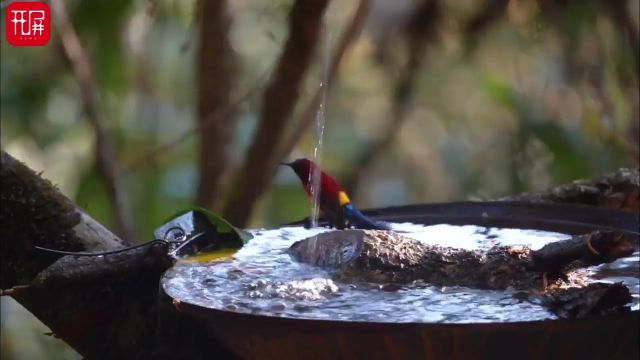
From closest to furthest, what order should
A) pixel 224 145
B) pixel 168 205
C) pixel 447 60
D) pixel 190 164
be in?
1. pixel 224 145
2. pixel 168 205
3. pixel 190 164
4. pixel 447 60

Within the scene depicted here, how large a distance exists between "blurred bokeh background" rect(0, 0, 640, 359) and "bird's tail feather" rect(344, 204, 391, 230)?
708 mm

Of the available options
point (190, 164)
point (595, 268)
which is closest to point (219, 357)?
point (595, 268)

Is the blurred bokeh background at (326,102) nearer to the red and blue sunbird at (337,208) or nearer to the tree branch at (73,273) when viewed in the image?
the red and blue sunbird at (337,208)

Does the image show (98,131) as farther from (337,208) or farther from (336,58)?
(337,208)

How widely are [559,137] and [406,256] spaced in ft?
7.53

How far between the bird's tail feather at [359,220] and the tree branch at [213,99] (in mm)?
1068

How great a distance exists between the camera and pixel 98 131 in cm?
251

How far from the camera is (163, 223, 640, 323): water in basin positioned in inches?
37.8

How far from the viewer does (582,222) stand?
144cm

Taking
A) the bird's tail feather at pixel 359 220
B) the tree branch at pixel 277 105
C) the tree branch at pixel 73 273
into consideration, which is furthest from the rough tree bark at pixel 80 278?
the tree branch at pixel 277 105

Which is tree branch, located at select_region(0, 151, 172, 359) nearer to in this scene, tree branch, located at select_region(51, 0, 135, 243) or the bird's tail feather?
the bird's tail feather

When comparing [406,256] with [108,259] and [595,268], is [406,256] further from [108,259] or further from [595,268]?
[108,259]

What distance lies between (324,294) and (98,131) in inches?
62.4

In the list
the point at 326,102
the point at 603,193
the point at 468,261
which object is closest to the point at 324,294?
the point at 468,261
